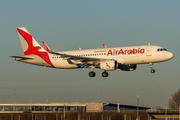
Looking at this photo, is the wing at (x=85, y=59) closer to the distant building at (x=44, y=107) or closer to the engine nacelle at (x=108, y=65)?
the engine nacelle at (x=108, y=65)

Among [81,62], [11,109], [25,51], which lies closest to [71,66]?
[81,62]

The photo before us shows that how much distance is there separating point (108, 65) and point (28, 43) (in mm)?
21929

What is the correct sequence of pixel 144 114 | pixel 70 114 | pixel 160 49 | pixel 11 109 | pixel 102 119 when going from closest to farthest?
pixel 160 49 → pixel 102 119 → pixel 70 114 → pixel 144 114 → pixel 11 109

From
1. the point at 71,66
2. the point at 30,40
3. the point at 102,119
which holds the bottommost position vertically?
the point at 102,119

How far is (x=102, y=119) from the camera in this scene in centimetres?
7156

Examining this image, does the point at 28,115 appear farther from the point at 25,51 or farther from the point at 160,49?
the point at 160,49

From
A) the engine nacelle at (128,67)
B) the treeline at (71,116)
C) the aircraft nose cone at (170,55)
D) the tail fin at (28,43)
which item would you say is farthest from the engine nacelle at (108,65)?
the treeline at (71,116)

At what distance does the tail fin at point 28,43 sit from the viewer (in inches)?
2795

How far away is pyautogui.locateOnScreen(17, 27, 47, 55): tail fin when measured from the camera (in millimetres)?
71000

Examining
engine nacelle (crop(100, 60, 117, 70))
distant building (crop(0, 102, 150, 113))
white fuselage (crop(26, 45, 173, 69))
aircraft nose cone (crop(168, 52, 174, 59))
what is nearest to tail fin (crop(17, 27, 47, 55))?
white fuselage (crop(26, 45, 173, 69))

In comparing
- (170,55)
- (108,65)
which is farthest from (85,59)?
(170,55)

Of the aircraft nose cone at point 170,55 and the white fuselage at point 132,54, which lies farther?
the white fuselage at point 132,54

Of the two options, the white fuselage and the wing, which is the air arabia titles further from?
the wing

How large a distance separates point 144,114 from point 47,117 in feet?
81.7
